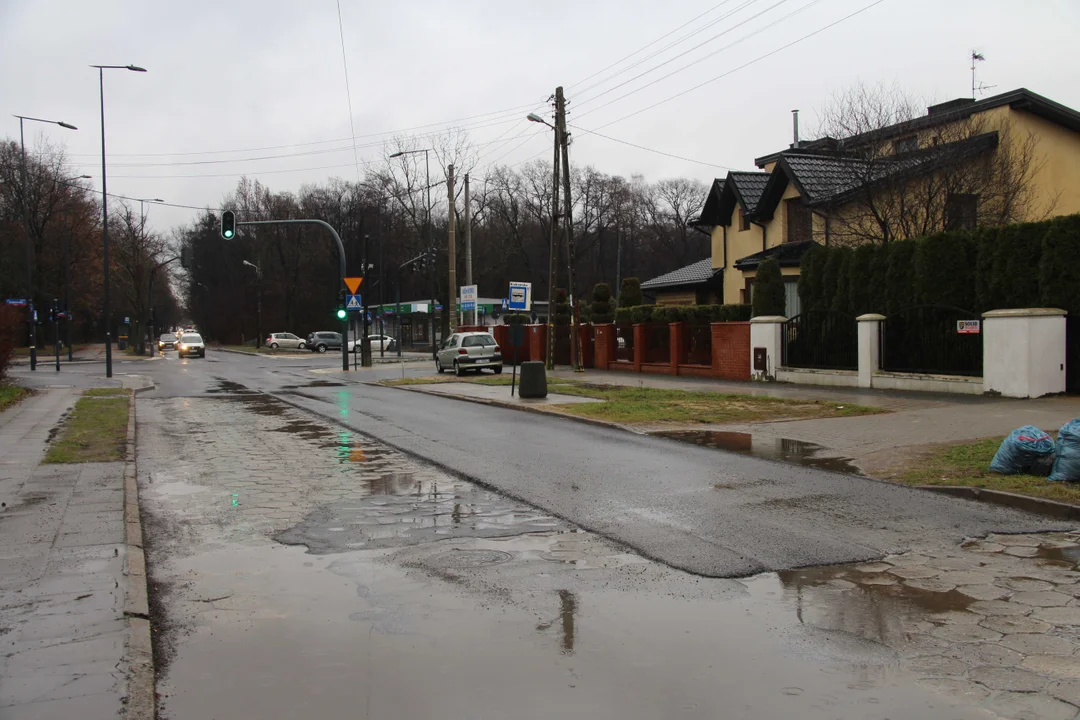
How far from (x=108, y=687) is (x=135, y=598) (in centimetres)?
150

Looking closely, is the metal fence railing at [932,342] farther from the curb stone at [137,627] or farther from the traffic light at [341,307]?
the traffic light at [341,307]

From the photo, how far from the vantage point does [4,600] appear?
18.5 feet

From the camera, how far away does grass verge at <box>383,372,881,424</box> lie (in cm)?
1655

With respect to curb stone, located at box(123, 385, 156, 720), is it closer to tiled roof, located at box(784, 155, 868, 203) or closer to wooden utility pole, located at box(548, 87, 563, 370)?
wooden utility pole, located at box(548, 87, 563, 370)

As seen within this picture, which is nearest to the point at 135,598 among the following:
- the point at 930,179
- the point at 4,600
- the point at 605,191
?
the point at 4,600

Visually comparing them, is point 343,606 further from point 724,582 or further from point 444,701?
point 724,582

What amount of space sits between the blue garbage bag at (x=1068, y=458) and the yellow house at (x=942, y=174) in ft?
48.3

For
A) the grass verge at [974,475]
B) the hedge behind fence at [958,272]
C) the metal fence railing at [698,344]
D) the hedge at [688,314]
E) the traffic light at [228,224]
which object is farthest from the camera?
the traffic light at [228,224]

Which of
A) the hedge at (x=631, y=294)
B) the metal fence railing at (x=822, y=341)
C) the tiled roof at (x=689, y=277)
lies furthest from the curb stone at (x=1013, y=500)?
the hedge at (x=631, y=294)

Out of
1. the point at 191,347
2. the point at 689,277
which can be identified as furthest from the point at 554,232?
the point at 191,347

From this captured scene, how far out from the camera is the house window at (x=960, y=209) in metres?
24.6

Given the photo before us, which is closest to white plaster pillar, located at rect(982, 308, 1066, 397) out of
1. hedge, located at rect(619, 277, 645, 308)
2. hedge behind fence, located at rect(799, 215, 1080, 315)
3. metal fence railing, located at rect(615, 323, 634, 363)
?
hedge behind fence, located at rect(799, 215, 1080, 315)

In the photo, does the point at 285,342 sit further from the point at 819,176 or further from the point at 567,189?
the point at 819,176

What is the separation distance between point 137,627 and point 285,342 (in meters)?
76.9
